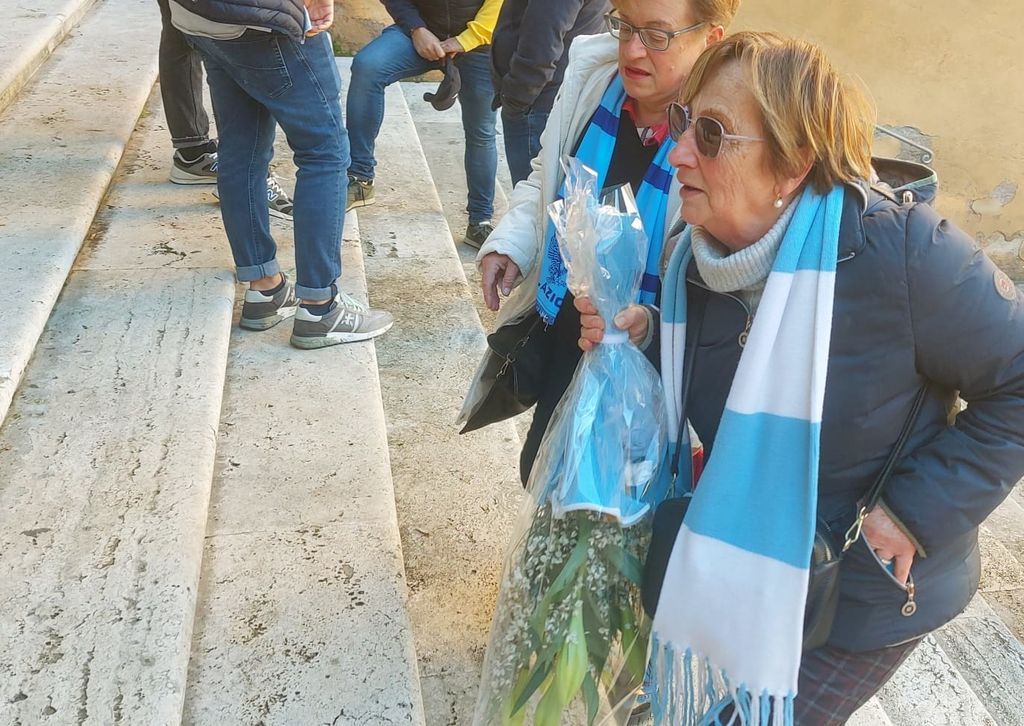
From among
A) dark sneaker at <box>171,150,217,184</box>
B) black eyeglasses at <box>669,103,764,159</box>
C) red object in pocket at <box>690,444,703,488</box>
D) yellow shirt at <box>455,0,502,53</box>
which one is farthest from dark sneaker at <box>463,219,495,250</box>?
black eyeglasses at <box>669,103,764,159</box>

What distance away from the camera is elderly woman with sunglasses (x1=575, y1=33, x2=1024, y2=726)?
49.2 inches

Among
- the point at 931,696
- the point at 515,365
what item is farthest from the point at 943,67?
the point at 515,365

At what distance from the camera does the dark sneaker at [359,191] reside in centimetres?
432

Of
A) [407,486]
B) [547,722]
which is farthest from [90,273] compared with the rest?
[547,722]

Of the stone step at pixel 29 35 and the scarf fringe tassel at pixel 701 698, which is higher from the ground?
the scarf fringe tassel at pixel 701 698

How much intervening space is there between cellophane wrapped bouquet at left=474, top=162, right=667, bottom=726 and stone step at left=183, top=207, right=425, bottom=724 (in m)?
0.37

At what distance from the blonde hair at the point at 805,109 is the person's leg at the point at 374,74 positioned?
3.09 meters

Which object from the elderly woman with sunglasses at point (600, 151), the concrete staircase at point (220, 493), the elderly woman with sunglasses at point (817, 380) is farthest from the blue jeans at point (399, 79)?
the elderly woman with sunglasses at point (817, 380)

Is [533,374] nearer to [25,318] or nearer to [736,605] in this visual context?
[736,605]

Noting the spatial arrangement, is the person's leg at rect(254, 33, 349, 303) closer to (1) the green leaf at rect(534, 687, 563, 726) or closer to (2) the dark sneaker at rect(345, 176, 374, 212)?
(2) the dark sneaker at rect(345, 176, 374, 212)

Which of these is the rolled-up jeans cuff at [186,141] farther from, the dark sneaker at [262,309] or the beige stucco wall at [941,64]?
the beige stucco wall at [941,64]

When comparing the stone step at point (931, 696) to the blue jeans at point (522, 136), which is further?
the blue jeans at point (522, 136)

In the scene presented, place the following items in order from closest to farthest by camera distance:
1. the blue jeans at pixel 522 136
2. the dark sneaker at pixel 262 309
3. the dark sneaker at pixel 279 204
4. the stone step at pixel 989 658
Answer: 1. the stone step at pixel 989 658
2. the dark sneaker at pixel 262 309
3. the blue jeans at pixel 522 136
4. the dark sneaker at pixel 279 204

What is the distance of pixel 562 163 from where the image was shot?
174 centimetres
